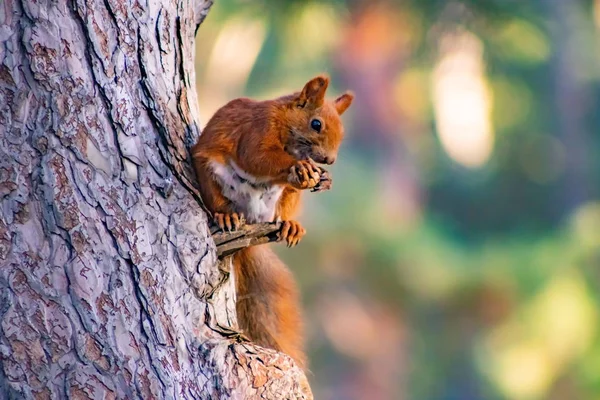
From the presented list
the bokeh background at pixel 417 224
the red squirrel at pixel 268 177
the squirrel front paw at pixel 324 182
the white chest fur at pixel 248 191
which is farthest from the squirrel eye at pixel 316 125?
the bokeh background at pixel 417 224

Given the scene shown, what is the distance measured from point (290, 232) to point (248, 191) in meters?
0.16

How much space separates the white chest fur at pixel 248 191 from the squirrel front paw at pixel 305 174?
133mm

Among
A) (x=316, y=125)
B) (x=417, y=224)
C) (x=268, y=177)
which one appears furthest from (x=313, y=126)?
(x=417, y=224)

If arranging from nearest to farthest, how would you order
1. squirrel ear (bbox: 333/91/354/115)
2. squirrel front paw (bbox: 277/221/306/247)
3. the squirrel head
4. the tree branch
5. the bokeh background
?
the tree branch < squirrel front paw (bbox: 277/221/306/247) < the squirrel head < squirrel ear (bbox: 333/91/354/115) < the bokeh background

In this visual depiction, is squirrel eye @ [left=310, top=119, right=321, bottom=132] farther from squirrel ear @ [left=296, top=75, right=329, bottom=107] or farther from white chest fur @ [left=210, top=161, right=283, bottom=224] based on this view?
white chest fur @ [left=210, top=161, right=283, bottom=224]

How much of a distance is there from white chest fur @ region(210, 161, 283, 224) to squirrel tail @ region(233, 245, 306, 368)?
9cm

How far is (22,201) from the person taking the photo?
2053 mm

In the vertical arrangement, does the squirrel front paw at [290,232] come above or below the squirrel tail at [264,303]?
above

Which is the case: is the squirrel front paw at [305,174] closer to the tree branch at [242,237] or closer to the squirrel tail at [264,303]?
the tree branch at [242,237]

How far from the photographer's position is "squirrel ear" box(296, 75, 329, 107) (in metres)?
2.67

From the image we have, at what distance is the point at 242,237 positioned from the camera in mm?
2336

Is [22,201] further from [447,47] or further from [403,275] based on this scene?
[403,275]

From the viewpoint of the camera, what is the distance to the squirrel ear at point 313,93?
267 centimetres

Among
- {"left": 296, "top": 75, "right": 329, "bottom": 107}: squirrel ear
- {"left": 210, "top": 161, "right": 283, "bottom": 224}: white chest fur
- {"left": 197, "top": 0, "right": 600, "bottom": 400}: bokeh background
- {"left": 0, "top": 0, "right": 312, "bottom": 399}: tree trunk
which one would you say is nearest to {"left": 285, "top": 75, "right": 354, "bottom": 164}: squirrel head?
{"left": 296, "top": 75, "right": 329, "bottom": 107}: squirrel ear
